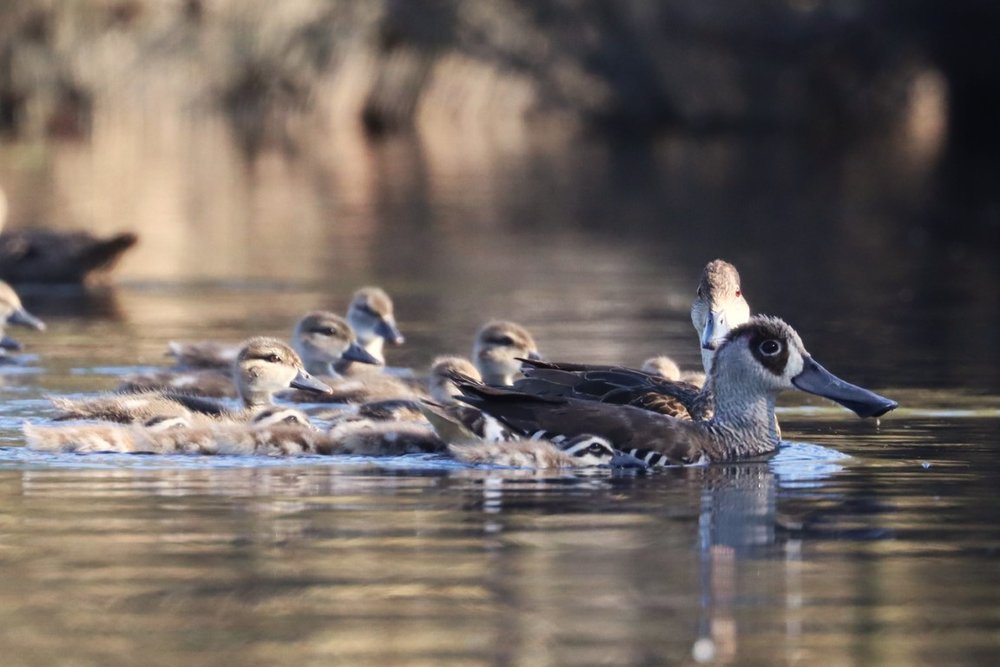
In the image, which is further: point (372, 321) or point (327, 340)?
point (372, 321)


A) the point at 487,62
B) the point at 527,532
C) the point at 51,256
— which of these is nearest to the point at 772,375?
the point at 527,532

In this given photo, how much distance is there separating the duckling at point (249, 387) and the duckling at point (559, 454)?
151 centimetres

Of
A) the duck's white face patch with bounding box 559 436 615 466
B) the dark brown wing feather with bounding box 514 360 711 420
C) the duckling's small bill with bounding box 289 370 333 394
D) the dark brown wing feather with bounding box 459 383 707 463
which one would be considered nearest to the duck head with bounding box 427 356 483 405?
the duckling's small bill with bounding box 289 370 333 394

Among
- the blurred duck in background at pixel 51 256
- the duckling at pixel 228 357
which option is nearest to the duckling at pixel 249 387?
the duckling at pixel 228 357

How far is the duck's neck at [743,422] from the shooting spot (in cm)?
948

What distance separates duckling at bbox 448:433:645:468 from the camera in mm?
9062

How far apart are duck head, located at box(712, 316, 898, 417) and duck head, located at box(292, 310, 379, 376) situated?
10.3ft

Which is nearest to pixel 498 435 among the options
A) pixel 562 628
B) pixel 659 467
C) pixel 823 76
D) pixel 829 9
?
pixel 659 467

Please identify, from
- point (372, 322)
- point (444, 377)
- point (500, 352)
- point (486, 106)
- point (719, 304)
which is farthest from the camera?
point (486, 106)

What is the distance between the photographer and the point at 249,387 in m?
10.6

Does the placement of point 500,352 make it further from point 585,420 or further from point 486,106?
point 486,106

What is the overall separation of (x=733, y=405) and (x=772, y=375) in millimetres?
203

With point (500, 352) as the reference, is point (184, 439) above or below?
below

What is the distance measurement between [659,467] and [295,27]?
118 ft
